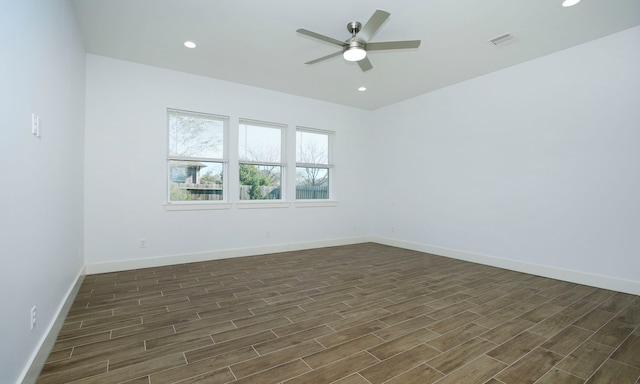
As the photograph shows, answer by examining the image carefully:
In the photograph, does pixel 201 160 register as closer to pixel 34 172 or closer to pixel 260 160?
pixel 260 160

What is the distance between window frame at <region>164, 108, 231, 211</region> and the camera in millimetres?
4383

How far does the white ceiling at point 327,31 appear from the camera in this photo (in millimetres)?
2855

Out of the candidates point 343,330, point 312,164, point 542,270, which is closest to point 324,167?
point 312,164

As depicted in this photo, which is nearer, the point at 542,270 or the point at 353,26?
the point at 353,26

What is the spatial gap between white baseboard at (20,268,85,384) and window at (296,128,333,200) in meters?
3.67

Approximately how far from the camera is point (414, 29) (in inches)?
128

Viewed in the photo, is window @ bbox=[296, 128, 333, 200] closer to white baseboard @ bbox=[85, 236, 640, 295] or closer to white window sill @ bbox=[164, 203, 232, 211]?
white baseboard @ bbox=[85, 236, 640, 295]

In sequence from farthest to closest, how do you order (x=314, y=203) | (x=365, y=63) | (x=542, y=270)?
(x=314, y=203) → (x=542, y=270) → (x=365, y=63)

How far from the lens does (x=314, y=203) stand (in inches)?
227

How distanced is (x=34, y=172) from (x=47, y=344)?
1.17 meters

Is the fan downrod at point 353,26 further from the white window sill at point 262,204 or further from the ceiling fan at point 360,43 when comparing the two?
the white window sill at point 262,204

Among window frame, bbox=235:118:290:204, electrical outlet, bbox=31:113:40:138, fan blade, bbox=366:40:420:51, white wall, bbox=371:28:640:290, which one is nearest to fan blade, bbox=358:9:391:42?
fan blade, bbox=366:40:420:51

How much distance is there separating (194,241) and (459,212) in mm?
4311

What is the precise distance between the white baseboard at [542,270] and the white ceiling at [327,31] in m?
2.80
